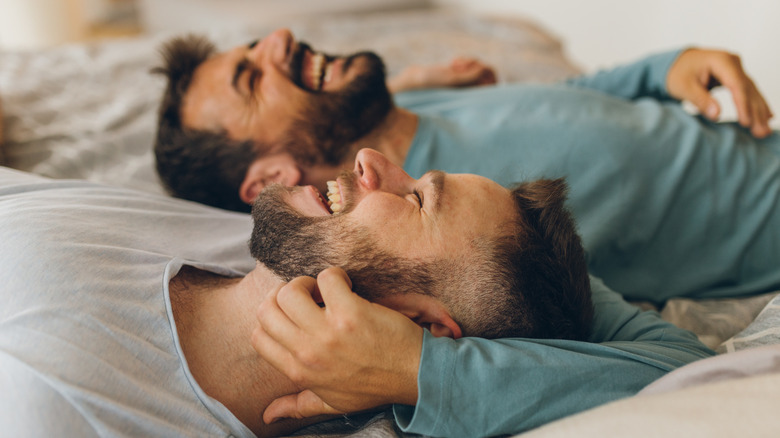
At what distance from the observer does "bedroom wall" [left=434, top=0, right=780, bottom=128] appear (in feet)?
10.0

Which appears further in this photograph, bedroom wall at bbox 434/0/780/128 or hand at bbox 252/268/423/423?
bedroom wall at bbox 434/0/780/128

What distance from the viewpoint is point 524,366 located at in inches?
33.7

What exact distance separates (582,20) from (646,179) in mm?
3059

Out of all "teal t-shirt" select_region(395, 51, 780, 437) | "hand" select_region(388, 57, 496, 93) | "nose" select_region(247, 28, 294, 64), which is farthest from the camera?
"hand" select_region(388, 57, 496, 93)

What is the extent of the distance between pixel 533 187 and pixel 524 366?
14.3 inches

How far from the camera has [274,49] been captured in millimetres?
1690

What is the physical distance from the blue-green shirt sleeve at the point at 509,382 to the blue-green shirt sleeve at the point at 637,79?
3.76 feet

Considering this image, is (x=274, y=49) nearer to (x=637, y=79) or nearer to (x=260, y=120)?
(x=260, y=120)

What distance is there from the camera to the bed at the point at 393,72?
644mm

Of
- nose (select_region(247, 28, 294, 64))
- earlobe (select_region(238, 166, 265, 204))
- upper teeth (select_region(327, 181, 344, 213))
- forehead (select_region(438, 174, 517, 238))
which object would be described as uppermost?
nose (select_region(247, 28, 294, 64))

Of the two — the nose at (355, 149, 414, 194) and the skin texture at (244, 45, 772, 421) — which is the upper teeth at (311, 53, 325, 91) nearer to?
the nose at (355, 149, 414, 194)

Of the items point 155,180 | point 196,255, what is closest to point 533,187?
point 196,255

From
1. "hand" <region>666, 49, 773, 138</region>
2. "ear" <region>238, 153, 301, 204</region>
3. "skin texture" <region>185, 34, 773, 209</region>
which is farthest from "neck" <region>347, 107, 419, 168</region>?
"hand" <region>666, 49, 773, 138</region>

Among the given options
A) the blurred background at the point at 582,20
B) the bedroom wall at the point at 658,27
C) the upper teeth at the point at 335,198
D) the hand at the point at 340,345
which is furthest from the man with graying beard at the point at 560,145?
the bedroom wall at the point at 658,27
